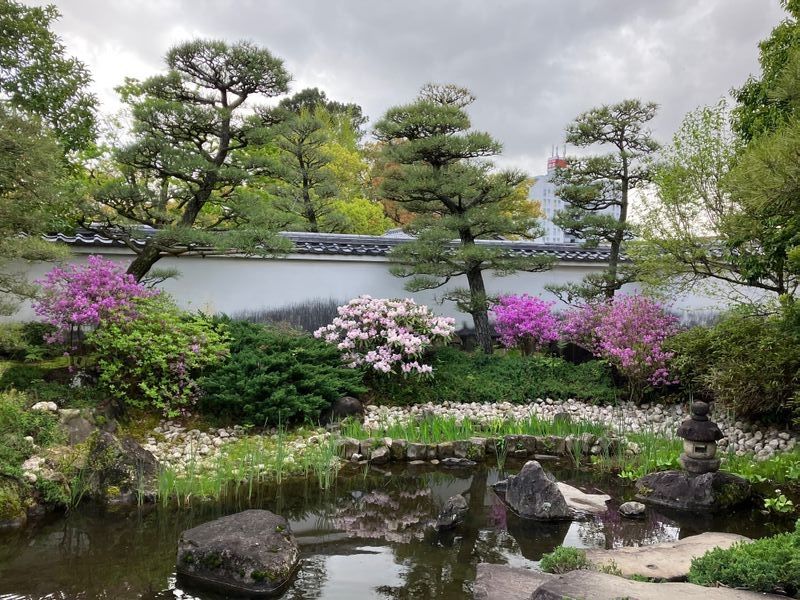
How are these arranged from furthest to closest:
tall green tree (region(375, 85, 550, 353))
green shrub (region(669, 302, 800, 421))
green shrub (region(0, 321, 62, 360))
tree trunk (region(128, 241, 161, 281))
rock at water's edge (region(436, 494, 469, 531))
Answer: tall green tree (region(375, 85, 550, 353)) < tree trunk (region(128, 241, 161, 281)) < green shrub (region(0, 321, 62, 360)) < green shrub (region(669, 302, 800, 421)) < rock at water's edge (region(436, 494, 469, 531))

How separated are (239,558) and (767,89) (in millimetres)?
7528

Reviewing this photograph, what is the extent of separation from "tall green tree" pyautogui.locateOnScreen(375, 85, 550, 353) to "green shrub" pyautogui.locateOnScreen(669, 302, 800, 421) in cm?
362

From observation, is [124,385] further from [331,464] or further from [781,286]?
[781,286]

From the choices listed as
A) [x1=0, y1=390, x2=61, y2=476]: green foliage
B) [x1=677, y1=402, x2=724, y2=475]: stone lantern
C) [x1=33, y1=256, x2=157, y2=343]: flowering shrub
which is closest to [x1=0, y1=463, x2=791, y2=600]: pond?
[x1=677, y1=402, x2=724, y2=475]: stone lantern

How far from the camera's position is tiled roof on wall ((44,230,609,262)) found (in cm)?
971

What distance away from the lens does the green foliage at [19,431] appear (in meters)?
5.05

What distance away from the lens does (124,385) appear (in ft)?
23.7

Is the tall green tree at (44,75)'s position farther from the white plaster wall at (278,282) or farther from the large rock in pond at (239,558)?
the large rock in pond at (239,558)

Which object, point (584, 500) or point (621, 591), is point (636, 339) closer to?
point (584, 500)

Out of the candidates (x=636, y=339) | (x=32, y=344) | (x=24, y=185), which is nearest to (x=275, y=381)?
(x=24, y=185)

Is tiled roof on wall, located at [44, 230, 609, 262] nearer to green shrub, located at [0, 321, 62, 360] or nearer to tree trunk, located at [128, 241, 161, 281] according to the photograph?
tree trunk, located at [128, 241, 161, 281]

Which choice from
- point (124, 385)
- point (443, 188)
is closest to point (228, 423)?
point (124, 385)

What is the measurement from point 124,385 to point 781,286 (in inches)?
329

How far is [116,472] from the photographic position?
5328 mm
